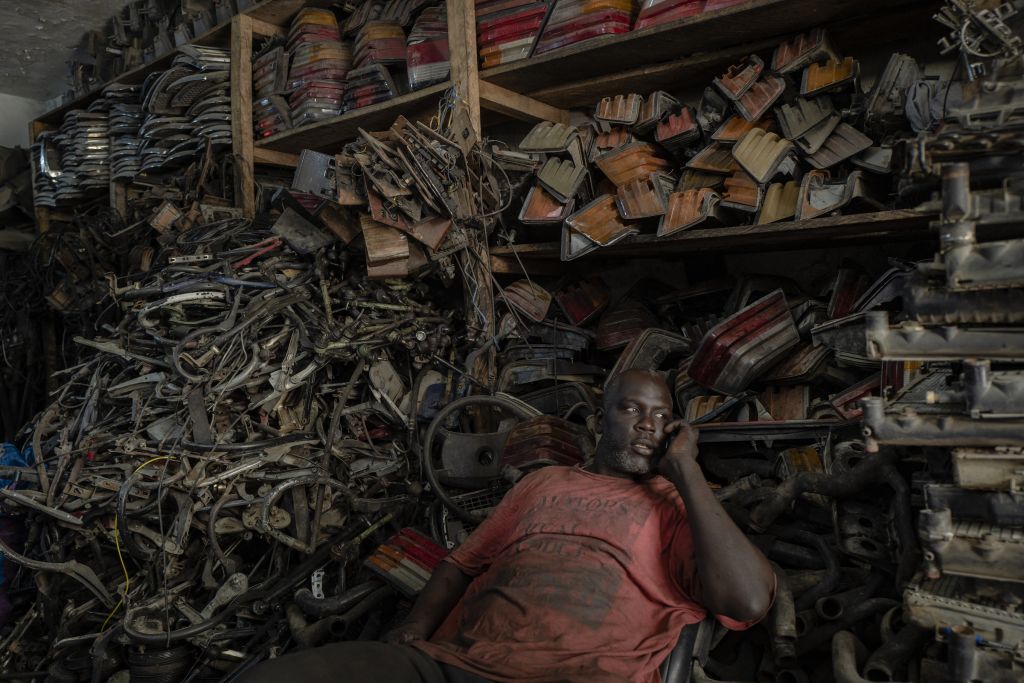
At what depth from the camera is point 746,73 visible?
3.88 meters

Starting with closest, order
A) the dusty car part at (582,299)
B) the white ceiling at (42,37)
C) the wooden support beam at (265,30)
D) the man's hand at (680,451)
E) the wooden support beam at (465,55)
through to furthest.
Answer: the man's hand at (680,451) → the wooden support beam at (465,55) → the dusty car part at (582,299) → the wooden support beam at (265,30) → the white ceiling at (42,37)

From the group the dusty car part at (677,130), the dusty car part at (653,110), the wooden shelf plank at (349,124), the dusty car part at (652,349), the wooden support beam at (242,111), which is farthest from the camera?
the wooden support beam at (242,111)

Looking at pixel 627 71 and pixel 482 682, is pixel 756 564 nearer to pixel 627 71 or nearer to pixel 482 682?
pixel 482 682

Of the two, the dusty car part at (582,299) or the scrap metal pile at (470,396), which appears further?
the dusty car part at (582,299)

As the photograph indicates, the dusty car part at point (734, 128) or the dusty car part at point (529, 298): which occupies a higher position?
the dusty car part at point (734, 128)

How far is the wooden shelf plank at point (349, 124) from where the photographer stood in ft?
16.2

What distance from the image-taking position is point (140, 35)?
780 centimetres

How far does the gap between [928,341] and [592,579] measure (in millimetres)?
1165

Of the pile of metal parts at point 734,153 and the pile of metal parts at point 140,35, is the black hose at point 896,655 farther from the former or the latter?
the pile of metal parts at point 140,35

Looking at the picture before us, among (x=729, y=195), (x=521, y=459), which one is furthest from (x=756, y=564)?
(x=729, y=195)

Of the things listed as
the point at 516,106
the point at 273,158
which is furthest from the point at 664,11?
the point at 273,158

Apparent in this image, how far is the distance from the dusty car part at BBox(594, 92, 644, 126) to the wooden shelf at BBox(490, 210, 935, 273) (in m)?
0.69

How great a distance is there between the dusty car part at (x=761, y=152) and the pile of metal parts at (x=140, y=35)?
4551 mm

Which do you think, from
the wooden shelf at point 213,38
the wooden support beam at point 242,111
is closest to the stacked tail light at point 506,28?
the wooden shelf at point 213,38
